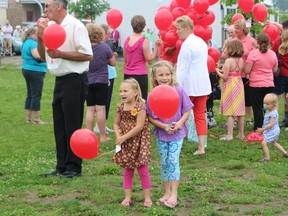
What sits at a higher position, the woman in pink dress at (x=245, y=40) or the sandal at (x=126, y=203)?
the woman in pink dress at (x=245, y=40)

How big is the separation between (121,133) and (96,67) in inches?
140

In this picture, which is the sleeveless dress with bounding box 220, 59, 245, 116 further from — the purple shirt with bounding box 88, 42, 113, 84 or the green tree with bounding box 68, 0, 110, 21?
the green tree with bounding box 68, 0, 110, 21

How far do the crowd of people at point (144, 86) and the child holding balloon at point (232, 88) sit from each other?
2 centimetres

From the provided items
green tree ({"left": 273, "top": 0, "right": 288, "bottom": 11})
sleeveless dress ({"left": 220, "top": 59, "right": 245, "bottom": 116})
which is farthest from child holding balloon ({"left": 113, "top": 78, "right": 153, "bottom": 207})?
green tree ({"left": 273, "top": 0, "right": 288, "bottom": 11})

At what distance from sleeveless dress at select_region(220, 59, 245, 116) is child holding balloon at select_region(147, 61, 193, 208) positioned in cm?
375

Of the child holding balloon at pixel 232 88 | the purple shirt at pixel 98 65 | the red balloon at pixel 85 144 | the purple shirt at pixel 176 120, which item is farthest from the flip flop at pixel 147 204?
the child holding balloon at pixel 232 88

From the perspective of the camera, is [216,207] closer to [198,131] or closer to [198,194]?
[198,194]

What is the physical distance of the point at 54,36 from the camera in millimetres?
6238

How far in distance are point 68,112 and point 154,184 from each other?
54.7 inches

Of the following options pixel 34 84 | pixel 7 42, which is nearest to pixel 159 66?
pixel 34 84

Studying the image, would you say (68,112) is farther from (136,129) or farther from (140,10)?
(140,10)

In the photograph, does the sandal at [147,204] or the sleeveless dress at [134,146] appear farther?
the sandal at [147,204]

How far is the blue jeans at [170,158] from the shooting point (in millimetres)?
5816

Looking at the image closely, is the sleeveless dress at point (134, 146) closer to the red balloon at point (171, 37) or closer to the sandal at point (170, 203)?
the sandal at point (170, 203)
